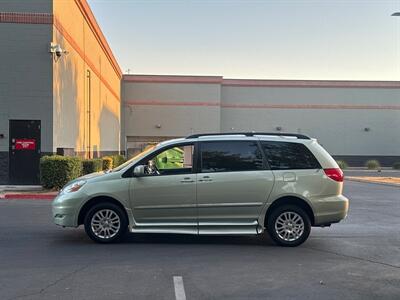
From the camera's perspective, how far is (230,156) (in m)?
9.22

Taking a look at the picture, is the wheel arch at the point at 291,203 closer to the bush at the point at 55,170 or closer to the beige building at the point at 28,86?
the bush at the point at 55,170

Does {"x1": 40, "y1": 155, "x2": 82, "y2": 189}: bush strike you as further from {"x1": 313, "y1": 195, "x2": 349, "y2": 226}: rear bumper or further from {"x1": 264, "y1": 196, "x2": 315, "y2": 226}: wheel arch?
A: {"x1": 313, "y1": 195, "x2": 349, "y2": 226}: rear bumper

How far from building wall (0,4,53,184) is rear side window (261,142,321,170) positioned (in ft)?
37.0

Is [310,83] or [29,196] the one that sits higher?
[310,83]

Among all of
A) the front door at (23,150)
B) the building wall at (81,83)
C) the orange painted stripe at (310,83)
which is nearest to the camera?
the front door at (23,150)

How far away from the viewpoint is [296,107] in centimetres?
4578

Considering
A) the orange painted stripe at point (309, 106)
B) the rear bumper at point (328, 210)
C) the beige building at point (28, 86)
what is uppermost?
the orange painted stripe at point (309, 106)

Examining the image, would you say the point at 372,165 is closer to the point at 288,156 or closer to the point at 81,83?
the point at 81,83

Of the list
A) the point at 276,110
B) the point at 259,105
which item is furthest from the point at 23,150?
the point at 276,110

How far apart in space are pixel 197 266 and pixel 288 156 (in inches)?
113

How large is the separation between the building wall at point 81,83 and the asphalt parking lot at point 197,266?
984 centimetres

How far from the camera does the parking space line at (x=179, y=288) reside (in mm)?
5938

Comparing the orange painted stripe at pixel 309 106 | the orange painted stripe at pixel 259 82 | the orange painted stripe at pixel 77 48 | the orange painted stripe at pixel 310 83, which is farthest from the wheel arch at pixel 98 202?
the orange painted stripe at pixel 310 83

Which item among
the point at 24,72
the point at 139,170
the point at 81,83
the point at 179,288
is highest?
the point at 81,83
